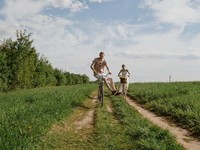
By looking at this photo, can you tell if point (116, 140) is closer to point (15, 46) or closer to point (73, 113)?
point (73, 113)

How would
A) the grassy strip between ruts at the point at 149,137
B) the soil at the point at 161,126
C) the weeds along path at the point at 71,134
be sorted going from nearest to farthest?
the grassy strip between ruts at the point at 149,137
the weeds along path at the point at 71,134
the soil at the point at 161,126

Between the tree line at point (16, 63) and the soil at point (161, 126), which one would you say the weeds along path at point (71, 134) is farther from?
the tree line at point (16, 63)

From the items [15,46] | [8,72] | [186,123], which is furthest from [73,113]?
[15,46]

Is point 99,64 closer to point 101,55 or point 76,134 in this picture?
point 101,55

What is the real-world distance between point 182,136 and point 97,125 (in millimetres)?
2755

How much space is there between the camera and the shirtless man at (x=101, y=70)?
58.0 ft

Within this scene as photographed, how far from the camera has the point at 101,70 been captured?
58.6 feet

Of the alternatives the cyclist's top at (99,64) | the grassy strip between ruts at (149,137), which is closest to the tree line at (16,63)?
the cyclist's top at (99,64)

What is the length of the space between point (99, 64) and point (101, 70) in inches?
12.4

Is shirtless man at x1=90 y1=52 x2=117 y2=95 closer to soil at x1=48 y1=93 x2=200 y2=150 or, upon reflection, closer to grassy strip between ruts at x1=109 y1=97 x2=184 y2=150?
soil at x1=48 y1=93 x2=200 y2=150

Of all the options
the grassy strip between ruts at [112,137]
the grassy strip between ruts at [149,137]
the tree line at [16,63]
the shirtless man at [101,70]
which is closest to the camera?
the grassy strip between ruts at [149,137]

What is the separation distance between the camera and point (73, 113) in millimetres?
15578

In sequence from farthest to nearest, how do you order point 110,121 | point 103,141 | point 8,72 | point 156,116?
point 8,72 < point 156,116 < point 110,121 < point 103,141

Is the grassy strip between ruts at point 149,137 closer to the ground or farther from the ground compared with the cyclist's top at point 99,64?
closer to the ground
